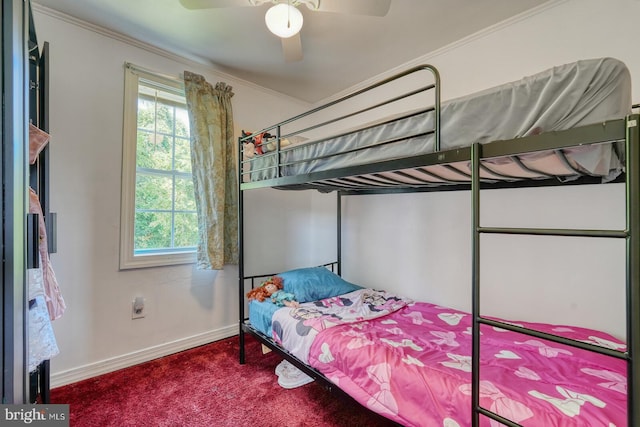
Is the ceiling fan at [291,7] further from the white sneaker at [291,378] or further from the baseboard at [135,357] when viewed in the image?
the baseboard at [135,357]

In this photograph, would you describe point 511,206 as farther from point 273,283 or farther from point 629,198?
point 273,283

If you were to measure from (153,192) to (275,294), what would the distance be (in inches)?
54.3

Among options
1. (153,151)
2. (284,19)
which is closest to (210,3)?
(284,19)

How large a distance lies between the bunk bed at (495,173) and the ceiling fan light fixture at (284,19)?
0.59 m

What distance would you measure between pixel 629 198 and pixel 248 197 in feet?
8.98

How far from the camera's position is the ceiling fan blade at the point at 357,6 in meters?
1.44

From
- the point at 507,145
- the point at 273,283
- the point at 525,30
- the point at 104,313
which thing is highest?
the point at 525,30

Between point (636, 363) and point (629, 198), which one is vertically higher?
point (629, 198)

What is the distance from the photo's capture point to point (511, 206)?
194cm

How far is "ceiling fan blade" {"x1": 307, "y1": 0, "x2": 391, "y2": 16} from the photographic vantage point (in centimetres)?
144

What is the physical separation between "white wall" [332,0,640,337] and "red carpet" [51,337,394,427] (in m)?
1.21

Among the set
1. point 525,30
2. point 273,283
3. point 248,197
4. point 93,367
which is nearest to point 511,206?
point 525,30

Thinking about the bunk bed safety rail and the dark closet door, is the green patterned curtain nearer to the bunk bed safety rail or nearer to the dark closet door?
the bunk bed safety rail

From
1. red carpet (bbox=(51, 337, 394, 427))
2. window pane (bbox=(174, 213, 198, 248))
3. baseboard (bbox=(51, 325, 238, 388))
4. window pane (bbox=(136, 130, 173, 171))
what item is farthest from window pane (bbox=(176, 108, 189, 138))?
red carpet (bbox=(51, 337, 394, 427))
